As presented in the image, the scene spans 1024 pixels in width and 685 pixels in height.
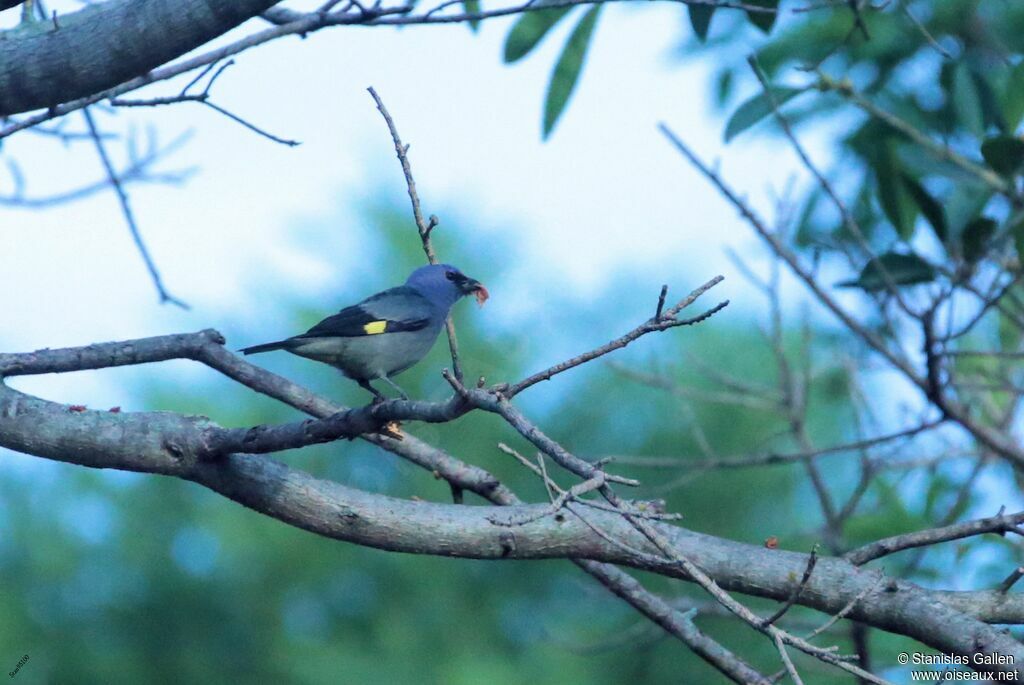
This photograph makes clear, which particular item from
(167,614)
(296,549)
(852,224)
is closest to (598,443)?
(296,549)

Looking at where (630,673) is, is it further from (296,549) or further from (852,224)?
(852,224)

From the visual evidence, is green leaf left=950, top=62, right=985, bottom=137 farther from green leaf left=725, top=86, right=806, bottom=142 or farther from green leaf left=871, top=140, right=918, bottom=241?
green leaf left=725, top=86, right=806, bottom=142

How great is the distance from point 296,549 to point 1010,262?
9.62 m

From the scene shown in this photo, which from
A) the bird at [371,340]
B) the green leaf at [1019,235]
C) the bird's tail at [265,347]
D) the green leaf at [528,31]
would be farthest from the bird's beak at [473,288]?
the green leaf at [1019,235]

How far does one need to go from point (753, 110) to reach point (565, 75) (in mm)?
792

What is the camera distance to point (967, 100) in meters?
4.46

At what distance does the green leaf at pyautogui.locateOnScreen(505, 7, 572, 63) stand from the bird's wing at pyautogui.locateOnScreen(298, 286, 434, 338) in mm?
1376

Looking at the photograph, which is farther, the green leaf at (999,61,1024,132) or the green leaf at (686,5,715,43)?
the green leaf at (999,61,1024,132)

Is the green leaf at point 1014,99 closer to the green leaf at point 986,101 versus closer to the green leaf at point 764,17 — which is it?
the green leaf at point 986,101

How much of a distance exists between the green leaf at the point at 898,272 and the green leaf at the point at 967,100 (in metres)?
0.59

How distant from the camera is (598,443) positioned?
1266 cm

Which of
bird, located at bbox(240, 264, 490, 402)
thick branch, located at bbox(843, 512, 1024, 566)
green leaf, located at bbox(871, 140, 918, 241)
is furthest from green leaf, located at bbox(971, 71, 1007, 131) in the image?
bird, located at bbox(240, 264, 490, 402)

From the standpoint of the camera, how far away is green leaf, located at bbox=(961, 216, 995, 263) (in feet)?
13.9

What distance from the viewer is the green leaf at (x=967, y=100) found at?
4.43 m
